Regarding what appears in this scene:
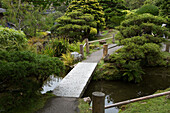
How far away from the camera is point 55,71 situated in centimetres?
462

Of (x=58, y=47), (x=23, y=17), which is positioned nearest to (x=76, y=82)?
(x=58, y=47)

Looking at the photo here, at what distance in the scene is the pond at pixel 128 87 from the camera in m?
5.86

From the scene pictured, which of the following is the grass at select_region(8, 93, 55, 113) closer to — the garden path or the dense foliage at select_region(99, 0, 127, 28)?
the garden path

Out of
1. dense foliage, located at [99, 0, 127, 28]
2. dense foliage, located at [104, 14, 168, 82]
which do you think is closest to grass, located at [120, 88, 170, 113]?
dense foliage, located at [104, 14, 168, 82]

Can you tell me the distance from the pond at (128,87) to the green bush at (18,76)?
2364 millimetres

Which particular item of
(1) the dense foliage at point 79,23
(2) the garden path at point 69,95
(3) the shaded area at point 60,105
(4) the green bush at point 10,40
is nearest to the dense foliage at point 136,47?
(2) the garden path at point 69,95

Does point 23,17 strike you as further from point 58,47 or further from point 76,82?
point 76,82

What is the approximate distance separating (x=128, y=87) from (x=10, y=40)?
4893 mm

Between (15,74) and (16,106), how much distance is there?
100 centimetres

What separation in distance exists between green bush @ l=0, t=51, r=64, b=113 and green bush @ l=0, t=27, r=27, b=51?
63.0 inches

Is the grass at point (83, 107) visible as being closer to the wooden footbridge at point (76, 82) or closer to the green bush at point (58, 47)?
the wooden footbridge at point (76, 82)

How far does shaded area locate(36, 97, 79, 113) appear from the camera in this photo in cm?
417

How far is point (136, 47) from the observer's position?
6.92m

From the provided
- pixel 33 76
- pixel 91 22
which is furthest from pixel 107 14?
pixel 33 76
